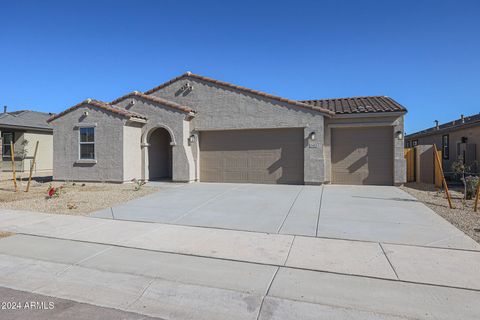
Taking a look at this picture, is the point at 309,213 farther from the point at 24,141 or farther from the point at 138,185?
the point at 24,141

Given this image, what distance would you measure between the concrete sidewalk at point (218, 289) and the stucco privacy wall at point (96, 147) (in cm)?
1009

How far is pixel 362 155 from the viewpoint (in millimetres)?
14328

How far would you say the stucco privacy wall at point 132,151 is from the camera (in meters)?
15.1

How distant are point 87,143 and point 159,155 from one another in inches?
146

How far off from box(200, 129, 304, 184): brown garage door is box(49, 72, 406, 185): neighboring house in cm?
5

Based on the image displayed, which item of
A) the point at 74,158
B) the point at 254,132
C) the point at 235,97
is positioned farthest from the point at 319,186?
the point at 74,158

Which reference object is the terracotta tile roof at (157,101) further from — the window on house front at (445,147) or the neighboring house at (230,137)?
the window on house front at (445,147)

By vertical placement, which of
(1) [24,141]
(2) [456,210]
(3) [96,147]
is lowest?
(2) [456,210]

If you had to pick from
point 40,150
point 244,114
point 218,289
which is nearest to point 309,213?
point 218,289

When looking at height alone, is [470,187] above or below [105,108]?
below

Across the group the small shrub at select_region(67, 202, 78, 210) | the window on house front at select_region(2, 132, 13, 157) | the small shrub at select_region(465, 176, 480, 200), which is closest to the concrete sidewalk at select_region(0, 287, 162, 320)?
the small shrub at select_region(67, 202, 78, 210)

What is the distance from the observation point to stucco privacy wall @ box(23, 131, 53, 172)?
23.7 metres

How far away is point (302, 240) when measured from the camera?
6.09m

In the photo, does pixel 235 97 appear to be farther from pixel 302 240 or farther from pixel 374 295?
pixel 374 295
